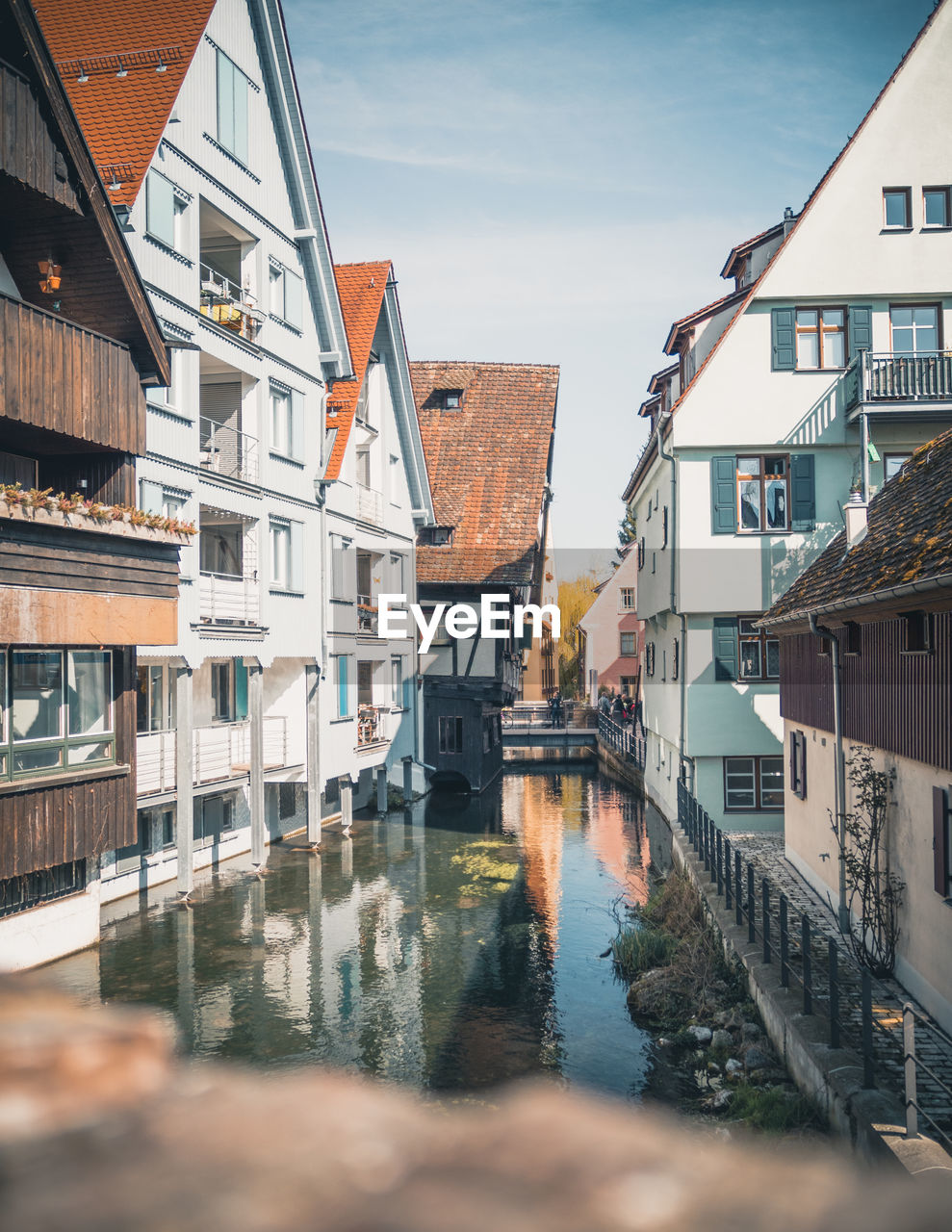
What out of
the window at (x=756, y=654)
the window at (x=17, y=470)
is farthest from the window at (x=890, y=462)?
the window at (x=17, y=470)

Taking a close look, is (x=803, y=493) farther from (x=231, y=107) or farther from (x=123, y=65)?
(x=123, y=65)

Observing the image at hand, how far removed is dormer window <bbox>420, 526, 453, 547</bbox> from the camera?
39.3 metres

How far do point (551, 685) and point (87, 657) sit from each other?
52678 millimetres

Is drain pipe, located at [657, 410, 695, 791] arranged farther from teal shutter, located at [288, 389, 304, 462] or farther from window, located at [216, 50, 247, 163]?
window, located at [216, 50, 247, 163]

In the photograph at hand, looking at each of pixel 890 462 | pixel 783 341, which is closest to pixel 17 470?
pixel 783 341

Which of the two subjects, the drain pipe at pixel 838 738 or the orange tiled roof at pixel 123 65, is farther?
the orange tiled roof at pixel 123 65

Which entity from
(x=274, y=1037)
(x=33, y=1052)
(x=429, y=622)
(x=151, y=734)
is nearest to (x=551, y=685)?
(x=429, y=622)

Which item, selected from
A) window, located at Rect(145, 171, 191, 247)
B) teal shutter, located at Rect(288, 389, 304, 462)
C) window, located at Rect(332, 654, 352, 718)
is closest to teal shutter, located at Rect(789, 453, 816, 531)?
teal shutter, located at Rect(288, 389, 304, 462)

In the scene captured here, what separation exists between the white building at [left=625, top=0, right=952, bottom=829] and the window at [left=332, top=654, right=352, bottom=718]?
8.98m

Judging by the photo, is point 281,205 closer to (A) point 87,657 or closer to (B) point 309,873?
(A) point 87,657

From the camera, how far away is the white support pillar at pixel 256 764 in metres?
22.9

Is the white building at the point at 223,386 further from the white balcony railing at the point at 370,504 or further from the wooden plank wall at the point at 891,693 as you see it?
the wooden plank wall at the point at 891,693

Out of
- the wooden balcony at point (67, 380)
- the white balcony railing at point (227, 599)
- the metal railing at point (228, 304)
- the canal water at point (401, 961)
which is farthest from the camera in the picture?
the metal railing at point (228, 304)

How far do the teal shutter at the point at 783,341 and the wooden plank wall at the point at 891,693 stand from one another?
28.4 feet
